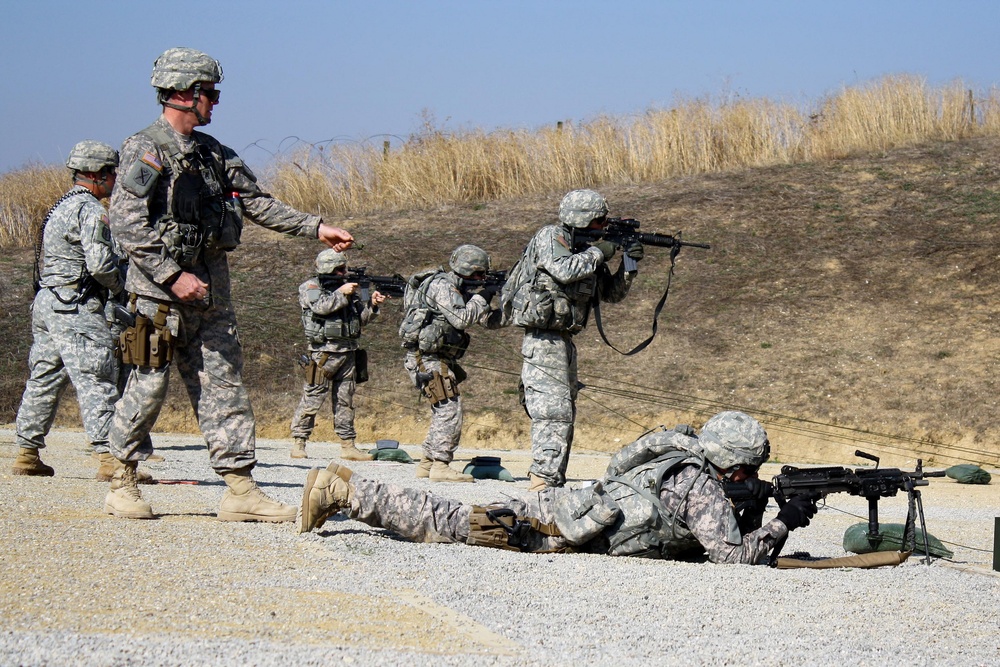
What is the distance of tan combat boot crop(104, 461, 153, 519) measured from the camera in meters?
5.91

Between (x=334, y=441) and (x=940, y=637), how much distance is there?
12197 millimetres

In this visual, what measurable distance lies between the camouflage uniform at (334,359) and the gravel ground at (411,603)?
604 cm

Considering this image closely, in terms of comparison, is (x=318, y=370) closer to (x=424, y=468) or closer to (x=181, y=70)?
(x=424, y=468)

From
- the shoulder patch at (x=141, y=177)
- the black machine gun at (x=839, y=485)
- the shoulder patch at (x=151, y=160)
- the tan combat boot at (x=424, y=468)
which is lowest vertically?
the tan combat boot at (x=424, y=468)

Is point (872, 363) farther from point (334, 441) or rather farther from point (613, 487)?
point (613, 487)

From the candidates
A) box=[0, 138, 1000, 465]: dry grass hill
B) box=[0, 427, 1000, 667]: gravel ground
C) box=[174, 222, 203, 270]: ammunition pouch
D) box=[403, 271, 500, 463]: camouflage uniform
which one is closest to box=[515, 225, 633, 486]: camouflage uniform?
box=[403, 271, 500, 463]: camouflage uniform

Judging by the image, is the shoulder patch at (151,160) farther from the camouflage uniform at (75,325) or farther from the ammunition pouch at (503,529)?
the camouflage uniform at (75,325)

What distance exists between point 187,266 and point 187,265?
2 cm

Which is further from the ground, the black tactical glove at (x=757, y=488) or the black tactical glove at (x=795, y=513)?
the black tactical glove at (x=757, y=488)

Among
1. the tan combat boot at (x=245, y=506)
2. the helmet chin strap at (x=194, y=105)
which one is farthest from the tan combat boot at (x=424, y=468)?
the helmet chin strap at (x=194, y=105)

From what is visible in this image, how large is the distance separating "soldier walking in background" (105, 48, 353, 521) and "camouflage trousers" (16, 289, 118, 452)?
2.32 meters

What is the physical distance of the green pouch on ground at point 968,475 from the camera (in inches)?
470

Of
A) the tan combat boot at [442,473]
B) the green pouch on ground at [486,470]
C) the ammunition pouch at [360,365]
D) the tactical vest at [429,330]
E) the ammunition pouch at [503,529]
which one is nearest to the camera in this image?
the ammunition pouch at [503,529]

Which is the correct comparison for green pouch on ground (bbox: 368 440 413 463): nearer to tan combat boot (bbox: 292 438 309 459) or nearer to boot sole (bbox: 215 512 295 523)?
tan combat boot (bbox: 292 438 309 459)
